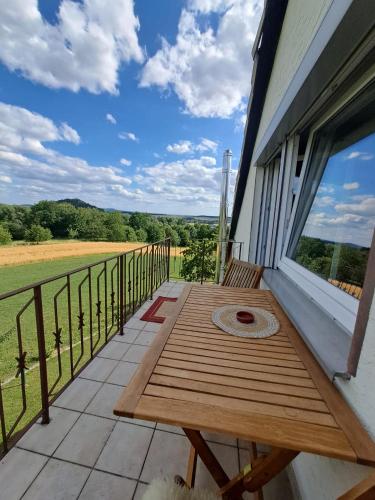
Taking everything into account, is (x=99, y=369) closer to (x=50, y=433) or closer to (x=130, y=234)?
(x=50, y=433)

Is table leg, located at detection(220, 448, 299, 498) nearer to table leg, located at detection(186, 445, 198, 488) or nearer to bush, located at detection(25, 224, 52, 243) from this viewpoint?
table leg, located at detection(186, 445, 198, 488)

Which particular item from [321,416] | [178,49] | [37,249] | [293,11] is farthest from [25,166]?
[321,416]

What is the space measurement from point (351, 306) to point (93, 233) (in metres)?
29.5

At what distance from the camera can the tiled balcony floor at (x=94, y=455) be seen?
3.77 feet

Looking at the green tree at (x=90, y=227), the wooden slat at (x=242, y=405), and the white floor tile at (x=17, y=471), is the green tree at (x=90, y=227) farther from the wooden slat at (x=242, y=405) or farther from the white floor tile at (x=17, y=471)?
the wooden slat at (x=242, y=405)

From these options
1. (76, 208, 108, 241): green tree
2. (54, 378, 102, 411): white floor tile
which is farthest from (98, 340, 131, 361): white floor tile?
(76, 208, 108, 241): green tree

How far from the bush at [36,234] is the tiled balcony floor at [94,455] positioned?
2875 centimetres

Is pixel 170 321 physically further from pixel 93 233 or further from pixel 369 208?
pixel 93 233

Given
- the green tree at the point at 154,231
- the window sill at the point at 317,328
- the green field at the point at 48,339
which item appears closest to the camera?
the window sill at the point at 317,328

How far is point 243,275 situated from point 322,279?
109 centimetres

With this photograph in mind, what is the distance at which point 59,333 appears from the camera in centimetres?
169

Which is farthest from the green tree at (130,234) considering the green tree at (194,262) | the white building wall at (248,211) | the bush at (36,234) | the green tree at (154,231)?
the white building wall at (248,211)

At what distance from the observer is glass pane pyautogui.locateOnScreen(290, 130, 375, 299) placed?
136 centimetres

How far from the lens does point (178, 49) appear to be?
5.21 m
